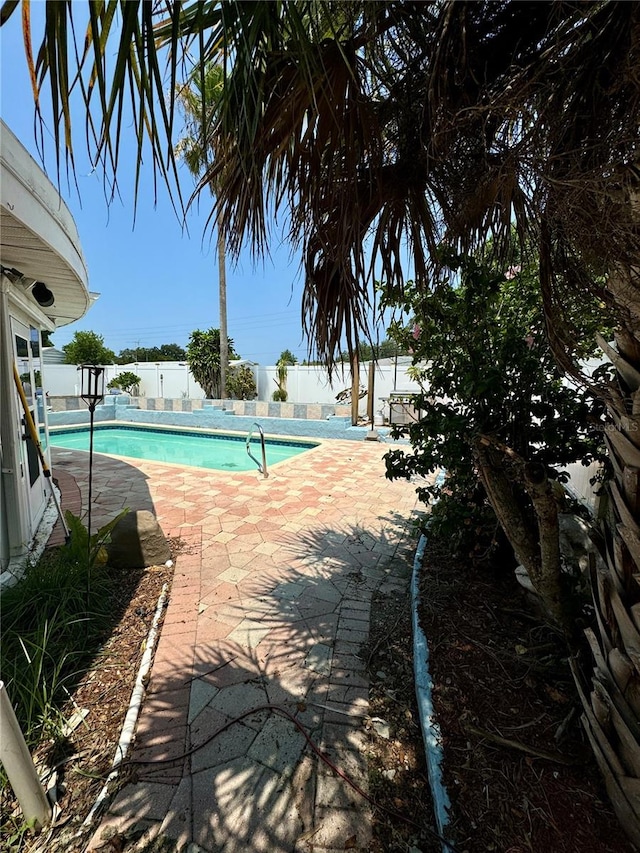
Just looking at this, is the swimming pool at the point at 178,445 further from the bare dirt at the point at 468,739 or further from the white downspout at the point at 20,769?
the white downspout at the point at 20,769

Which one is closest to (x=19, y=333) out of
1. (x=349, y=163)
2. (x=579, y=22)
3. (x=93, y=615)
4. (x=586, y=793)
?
(x=93, y=615)

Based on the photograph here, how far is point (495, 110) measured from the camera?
164cm

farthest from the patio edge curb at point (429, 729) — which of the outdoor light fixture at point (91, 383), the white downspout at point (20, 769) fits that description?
the outdoor light fixture at point (91, 383)

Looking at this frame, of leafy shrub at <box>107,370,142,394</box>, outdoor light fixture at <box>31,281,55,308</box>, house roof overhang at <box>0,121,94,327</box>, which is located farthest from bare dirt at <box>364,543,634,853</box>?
leafy shrub at <box>107,370,142,394</box>

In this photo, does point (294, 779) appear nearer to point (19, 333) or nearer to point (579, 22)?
point (579, 22)

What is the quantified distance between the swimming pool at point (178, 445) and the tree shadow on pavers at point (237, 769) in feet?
28.6

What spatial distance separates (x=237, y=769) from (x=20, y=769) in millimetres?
1005

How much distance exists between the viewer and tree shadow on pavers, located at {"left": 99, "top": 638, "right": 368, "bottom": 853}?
5.50 ft

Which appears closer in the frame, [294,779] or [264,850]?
[264,850]

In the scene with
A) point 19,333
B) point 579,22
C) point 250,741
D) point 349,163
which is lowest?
point 250,741

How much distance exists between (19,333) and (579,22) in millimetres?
5627

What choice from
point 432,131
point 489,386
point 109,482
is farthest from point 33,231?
point 109,482

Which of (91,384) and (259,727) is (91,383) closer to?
(91,384)

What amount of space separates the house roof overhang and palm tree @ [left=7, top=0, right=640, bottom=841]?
1.30m
